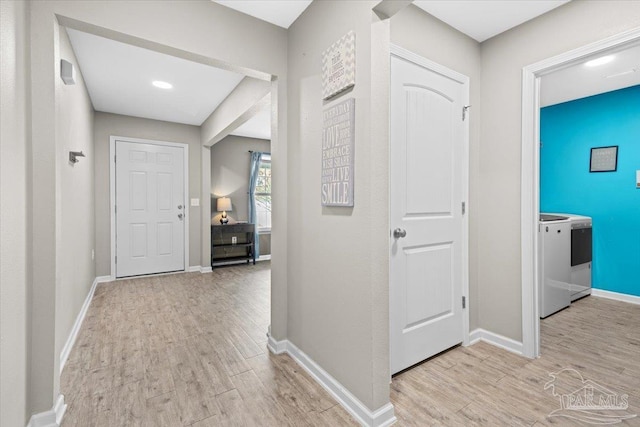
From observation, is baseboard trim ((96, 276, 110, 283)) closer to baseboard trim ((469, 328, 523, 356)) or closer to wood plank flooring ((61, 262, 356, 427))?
wood plank flooring ((61, 262, 356, 427))

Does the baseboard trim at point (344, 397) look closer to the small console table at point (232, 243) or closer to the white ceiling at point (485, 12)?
the white ceiling at point (485, 12)

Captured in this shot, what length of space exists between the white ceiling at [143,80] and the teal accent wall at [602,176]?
4.16 metres

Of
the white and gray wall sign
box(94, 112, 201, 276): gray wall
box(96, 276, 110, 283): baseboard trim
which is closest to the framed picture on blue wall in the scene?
the white and gray wall sign

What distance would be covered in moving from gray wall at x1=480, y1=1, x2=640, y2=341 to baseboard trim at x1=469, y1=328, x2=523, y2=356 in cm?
4

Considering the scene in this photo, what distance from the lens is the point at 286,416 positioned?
5.13 ft

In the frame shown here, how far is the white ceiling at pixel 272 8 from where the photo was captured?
1.95 metres

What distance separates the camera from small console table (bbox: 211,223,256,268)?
17.9 ft

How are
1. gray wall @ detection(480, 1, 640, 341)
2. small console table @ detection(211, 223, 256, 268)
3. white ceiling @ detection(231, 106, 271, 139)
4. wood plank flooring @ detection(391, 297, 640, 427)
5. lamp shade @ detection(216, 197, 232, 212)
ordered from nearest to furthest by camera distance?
wood plank flooring @ detection(391, 297, 640, 427) → gray wall @ detection(480, 1, 640, 341) → white ceiling @ detection(231, 106, 271, 139) → small console table @ detection(211, 223, 256, 268) → lamp shade @ detection(216, 197, 232, 212)

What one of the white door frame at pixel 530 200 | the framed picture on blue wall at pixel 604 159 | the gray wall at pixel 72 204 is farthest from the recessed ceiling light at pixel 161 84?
the framed picture on blue wall at pixel 604 159

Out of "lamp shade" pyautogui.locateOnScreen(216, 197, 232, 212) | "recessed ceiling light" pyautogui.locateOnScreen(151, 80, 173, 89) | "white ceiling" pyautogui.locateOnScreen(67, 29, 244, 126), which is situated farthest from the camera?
"lamp shade" pyautogui.locateOnScreen(216, 197, 232, 212)

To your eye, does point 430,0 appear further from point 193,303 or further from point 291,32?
point 193,303

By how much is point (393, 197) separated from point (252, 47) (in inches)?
56.5

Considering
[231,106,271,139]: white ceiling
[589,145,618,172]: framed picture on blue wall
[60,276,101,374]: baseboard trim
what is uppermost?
[231,106,271,139]: white ceiling

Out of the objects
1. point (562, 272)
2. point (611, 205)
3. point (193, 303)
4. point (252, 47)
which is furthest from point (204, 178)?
point (611, 205)
